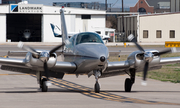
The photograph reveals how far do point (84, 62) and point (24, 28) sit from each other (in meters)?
86.9

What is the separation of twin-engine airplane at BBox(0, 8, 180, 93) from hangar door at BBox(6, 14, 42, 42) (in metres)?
81.3

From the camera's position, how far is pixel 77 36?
16.6 m

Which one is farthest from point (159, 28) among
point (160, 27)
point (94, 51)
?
point (94, 51)

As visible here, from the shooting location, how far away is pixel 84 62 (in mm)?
15391

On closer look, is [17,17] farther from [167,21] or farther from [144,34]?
[167,21]

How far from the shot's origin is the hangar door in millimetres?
96750

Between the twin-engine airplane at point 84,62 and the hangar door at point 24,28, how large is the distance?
8129 cm

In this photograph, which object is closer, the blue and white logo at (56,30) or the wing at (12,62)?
the wing at (12,62)

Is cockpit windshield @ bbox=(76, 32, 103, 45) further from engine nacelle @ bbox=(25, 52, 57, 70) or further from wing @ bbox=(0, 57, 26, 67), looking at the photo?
wing @ bbox=(0, 57, 26, 67)

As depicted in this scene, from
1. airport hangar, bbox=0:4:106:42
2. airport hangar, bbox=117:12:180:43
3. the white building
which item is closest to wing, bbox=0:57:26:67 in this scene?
airport hangar, bbox=0:4:106:42

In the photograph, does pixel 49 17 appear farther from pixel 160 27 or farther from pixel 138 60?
pixel 138 60

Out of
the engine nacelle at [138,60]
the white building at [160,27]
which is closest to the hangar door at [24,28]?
the white building at [160,27]

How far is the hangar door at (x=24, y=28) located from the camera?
96750 mm

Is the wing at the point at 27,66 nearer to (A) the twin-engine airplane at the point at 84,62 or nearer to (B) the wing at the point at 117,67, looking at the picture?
(A) the twin-engine airplane at the point at 84,62
